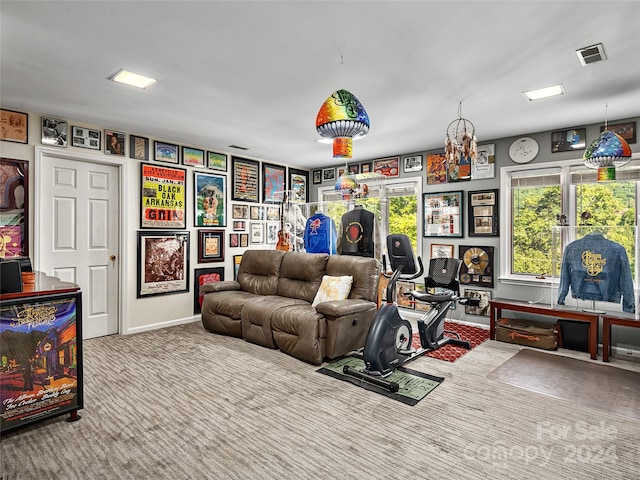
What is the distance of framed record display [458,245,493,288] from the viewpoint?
4.96 m

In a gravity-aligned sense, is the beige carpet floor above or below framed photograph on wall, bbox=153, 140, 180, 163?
below

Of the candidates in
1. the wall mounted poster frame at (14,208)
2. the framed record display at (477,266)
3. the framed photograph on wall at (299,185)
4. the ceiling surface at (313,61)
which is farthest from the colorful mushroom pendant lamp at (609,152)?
the wall mounted poster frame at (14,208)

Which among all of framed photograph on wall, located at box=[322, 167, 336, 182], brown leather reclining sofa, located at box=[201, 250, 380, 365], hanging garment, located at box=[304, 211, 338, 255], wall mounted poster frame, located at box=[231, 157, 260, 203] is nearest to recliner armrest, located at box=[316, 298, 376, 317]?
brown leather reclining sofa, located at box=[201, 250, 380, 365]

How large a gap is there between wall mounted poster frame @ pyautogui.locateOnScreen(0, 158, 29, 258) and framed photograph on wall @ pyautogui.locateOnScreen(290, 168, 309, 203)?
3.87 m

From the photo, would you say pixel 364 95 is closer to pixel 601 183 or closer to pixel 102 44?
pixel 102 44

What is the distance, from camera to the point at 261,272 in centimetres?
487

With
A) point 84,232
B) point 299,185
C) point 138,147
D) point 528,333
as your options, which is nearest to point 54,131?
point 138,147

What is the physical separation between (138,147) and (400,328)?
12.9ft

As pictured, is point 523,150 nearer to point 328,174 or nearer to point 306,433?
point 328,174

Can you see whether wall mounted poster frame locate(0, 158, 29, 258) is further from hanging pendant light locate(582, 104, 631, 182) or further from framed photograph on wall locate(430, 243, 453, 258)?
hanging pendant light locate(582, 104, 631, 182)

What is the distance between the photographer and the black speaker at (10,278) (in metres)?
2.11

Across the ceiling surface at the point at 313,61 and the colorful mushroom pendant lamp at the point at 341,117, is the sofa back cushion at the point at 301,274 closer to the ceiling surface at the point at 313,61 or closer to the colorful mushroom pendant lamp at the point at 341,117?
the ceiling surface at the point at 313,61

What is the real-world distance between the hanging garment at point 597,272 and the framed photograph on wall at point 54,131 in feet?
18.9

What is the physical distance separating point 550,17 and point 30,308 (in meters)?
3.53
